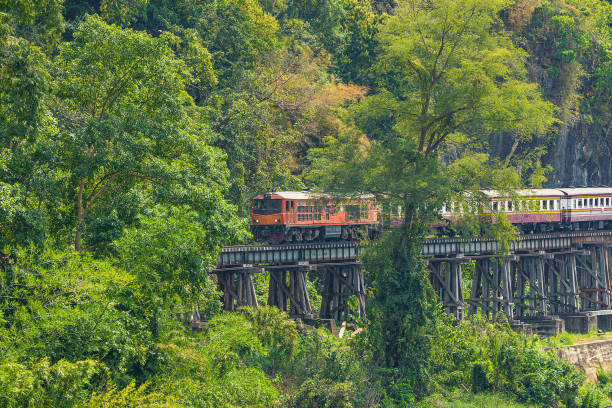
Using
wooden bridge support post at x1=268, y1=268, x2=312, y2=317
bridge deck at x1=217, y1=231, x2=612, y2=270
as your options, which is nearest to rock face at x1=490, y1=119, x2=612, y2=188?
bridge deck at x1=217, y1=231, x2=612, y2=270

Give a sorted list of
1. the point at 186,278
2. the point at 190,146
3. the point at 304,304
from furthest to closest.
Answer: the point at 304,304
the point at 190,146
the point at 186,278

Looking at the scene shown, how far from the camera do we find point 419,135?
89.8 feet

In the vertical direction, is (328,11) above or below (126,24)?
above

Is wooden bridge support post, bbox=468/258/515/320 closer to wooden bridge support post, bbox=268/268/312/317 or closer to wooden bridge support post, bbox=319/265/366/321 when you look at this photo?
wooden bridge support post, bbox=319/265/366/321

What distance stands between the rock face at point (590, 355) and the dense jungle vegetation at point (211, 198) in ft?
5.80

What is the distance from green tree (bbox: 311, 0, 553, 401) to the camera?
25391mm

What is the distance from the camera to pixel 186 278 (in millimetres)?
19125

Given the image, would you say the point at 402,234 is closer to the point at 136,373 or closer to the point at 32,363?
the point at 136,373

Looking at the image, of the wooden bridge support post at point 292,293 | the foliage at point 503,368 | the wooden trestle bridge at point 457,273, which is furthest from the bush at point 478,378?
the wooden bridge support post at point 292,293

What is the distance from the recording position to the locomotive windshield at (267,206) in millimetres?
35500

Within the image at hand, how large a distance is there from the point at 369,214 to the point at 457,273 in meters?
5.11

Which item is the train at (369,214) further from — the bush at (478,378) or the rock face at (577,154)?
the rock face at (577,154)

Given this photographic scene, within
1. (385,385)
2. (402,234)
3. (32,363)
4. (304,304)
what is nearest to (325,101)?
(304,304)

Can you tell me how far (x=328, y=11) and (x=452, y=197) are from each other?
33.8 m
